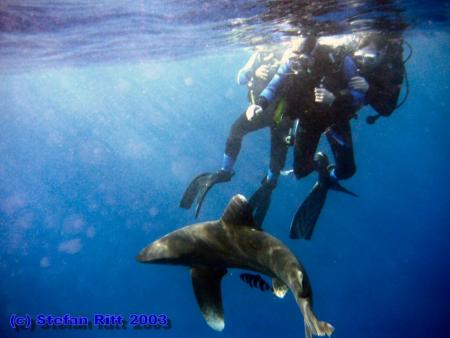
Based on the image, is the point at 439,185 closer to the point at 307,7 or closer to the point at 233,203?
the point at 307,7

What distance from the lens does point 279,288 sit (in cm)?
481

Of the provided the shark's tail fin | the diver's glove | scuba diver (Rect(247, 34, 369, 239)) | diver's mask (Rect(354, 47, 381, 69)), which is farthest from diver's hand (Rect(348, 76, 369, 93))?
the shark's tail fin

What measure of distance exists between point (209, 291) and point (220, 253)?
0.72m

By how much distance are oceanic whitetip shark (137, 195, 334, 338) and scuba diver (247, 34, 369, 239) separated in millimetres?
3214

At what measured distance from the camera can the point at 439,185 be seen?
7794 centimetres

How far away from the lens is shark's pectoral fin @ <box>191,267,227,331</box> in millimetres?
5344

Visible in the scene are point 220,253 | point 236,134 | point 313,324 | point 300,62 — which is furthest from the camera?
point 236,134

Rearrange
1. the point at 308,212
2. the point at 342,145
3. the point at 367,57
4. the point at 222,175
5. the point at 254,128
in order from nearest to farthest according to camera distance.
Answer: the point at 367,57, the point at 342,145, the point at 308,212, the point at 222,175, the point at 254,128

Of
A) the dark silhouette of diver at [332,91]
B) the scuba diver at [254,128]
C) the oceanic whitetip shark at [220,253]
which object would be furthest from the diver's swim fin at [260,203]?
the oceanic whitetip shark at [220,253]

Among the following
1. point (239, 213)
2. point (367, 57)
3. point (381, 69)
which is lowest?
point (239, 213)

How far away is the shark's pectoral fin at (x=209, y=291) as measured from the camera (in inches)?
210

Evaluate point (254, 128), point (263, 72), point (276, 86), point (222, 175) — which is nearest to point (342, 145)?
point (276, 86)

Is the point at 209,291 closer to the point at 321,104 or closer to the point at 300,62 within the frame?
the point at 321,104

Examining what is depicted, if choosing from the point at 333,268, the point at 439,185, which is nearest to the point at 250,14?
the point at 333,268
